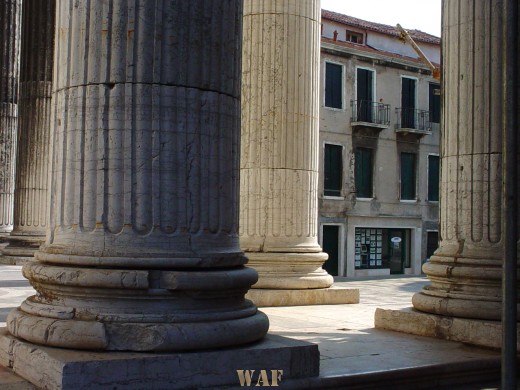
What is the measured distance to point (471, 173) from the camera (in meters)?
8.59

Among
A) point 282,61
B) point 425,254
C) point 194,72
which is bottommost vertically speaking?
point 425,254

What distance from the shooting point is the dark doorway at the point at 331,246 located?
110ft

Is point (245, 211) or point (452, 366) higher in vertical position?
point (245, 211)

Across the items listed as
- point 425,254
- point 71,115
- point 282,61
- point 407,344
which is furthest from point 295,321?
point 425,254

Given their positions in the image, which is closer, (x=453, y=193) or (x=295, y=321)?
(x=453, y=193)

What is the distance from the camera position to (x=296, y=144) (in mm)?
12648

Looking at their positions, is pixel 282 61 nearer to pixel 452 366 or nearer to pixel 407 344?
pixel 407 344

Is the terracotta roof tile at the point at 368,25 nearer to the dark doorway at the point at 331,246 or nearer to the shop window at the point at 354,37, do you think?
the shop window at the point at 354,37

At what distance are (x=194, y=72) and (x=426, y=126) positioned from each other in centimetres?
3277

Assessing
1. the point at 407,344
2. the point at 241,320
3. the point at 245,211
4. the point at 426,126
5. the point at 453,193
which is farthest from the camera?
the point at 426,126

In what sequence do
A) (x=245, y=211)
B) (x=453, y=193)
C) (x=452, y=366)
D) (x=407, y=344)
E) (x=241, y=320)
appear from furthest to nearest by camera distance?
(x=245, y=211)
(x=453, y=193)
(x=407, y=344)
(x=452, y=366)
(x=241, y=320)

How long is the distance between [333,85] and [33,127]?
54.4ft

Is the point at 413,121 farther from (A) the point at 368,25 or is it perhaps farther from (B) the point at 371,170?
(A) the point at 368,25

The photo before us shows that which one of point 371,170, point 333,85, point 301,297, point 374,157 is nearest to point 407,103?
point 374,157
